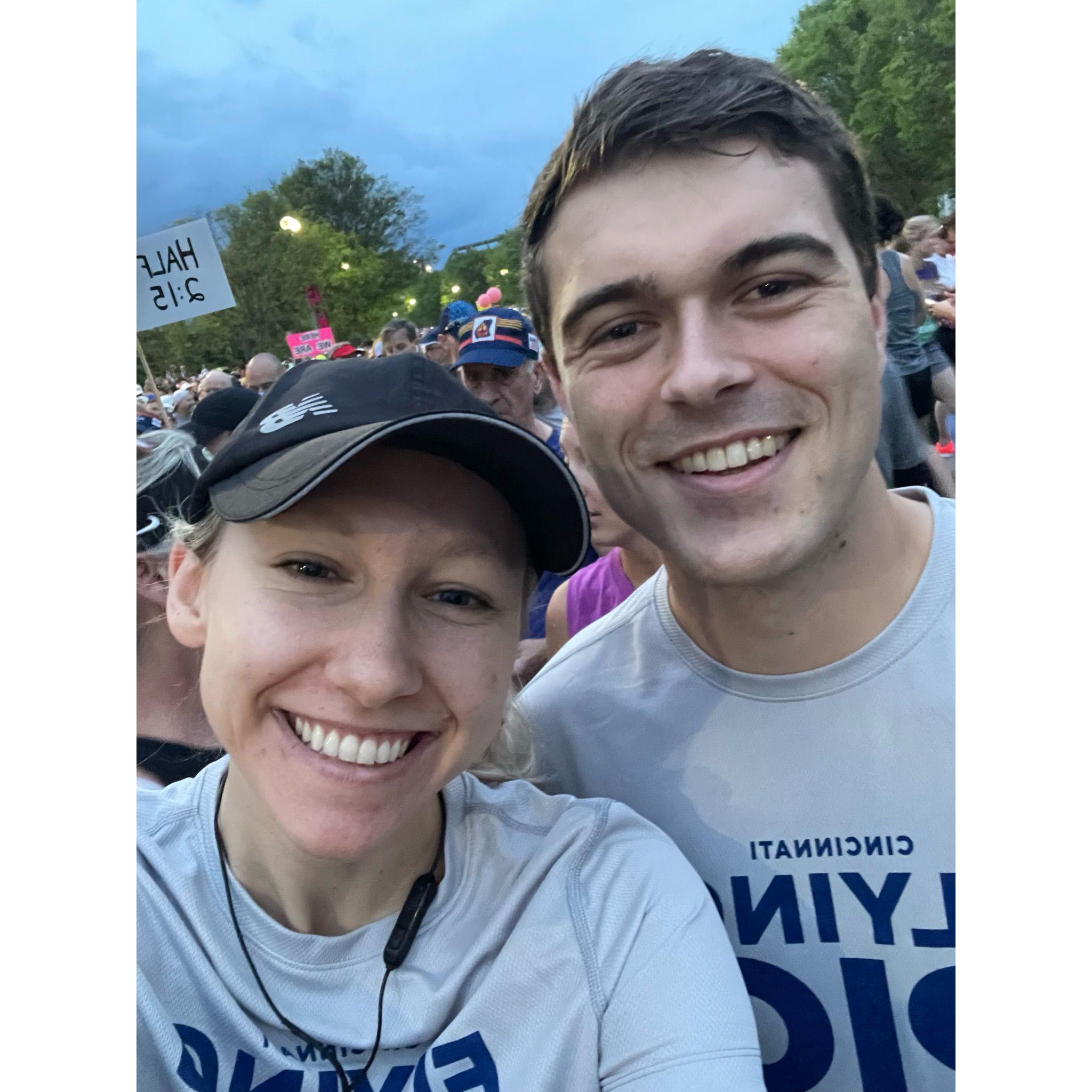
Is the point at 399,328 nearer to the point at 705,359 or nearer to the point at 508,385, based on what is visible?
the point at 508,385

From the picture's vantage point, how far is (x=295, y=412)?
41.3 inches

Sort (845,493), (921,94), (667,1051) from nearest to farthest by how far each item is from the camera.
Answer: (667,1051) < (921,94) < (845,493)

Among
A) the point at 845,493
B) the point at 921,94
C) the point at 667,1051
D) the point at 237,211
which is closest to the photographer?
the point at 667,1051

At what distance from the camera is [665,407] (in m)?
1.22

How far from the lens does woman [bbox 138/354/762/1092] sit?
977mm

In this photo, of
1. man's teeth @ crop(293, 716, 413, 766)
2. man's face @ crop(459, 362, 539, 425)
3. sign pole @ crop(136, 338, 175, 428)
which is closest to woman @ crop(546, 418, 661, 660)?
man's face @ crop(459, 362, 539, 425)

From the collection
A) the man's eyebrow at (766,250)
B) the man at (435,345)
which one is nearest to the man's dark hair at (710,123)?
the man's eyebrow at (766,250)

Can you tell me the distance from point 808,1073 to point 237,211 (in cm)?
174

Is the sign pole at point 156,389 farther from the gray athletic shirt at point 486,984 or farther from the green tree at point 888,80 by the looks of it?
the green tree at point 888,80

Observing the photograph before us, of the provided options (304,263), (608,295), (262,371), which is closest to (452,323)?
(304,263)

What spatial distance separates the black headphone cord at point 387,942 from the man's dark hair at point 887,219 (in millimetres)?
1164

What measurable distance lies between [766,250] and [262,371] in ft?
2.94
